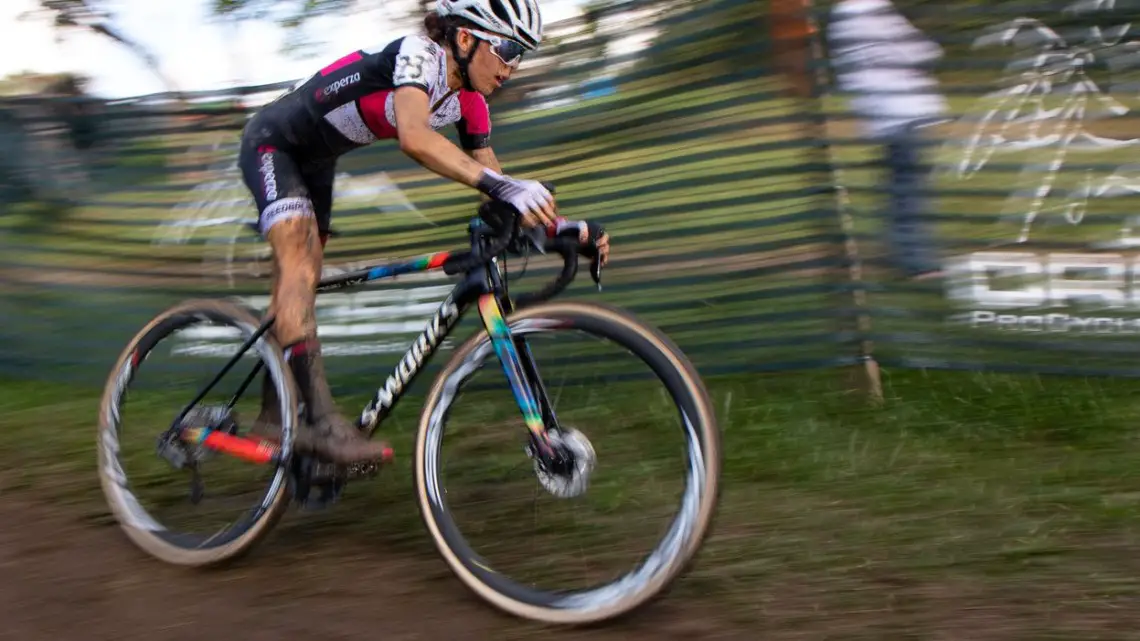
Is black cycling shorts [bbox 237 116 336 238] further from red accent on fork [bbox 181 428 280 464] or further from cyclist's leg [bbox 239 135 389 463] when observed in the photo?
red accent on fork [bbox 181 428 280 464]

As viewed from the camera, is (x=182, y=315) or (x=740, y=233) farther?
(x=740, y=233)

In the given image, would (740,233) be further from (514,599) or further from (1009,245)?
(514,599)

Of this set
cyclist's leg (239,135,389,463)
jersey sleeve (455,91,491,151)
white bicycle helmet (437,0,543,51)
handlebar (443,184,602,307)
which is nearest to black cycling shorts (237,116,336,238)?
cyclist's leg (239,135,389,463)

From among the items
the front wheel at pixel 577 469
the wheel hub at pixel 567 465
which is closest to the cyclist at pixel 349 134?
the front wheel at pixel 577 469

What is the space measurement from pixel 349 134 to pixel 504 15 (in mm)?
715

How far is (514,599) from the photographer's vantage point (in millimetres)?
3133

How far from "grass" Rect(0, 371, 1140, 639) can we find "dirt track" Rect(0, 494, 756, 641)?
17cm

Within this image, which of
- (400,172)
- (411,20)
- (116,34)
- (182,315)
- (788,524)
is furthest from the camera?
(116,34)

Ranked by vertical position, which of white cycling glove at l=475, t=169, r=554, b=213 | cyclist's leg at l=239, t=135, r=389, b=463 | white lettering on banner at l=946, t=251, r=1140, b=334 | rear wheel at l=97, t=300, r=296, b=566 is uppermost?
white cycling glove at l=475, t=169, r=554, b=213

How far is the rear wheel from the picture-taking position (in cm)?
363

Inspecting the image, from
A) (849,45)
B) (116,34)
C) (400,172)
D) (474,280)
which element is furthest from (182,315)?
(116,34)

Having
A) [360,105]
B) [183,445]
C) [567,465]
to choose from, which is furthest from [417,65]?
[183,445]

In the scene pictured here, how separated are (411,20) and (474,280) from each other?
4.82 metres

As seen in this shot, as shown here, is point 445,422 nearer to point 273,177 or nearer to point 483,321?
point 483,321
